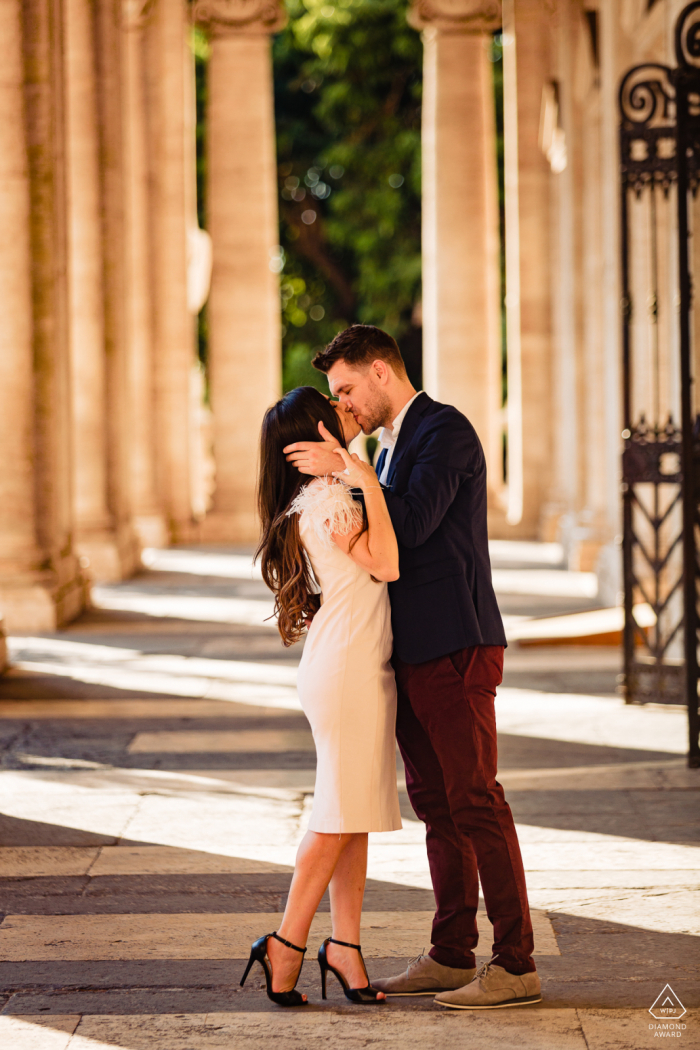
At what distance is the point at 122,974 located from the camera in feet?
15.9

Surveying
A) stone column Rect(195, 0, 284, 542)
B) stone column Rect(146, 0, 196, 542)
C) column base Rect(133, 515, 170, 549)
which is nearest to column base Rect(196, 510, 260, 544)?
stone column Rect(195, 0, 284, 542)

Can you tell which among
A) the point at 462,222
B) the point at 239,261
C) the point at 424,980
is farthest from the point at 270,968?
the point at 239,261

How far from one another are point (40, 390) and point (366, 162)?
2644 centimetres

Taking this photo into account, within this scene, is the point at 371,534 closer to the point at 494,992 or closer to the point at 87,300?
the point at 494,992

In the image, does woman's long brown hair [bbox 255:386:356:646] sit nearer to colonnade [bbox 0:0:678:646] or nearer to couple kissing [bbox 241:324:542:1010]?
couple kissing [bbox 241:324:542:1010]

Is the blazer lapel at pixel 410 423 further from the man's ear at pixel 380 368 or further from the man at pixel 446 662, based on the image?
the man's ear at pixel 380 368

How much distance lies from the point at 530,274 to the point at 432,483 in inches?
887

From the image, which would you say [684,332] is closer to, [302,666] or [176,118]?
[302,666]

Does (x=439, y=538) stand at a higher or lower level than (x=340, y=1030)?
higher

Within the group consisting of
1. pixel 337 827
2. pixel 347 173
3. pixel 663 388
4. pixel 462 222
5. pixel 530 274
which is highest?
pixel 347 173

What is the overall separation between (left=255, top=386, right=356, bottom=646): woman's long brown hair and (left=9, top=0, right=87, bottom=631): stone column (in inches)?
394

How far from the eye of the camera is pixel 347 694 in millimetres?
4562

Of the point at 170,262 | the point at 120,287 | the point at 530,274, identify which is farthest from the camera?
the point at 170,262

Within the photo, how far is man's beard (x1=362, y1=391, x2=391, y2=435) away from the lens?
467cm
